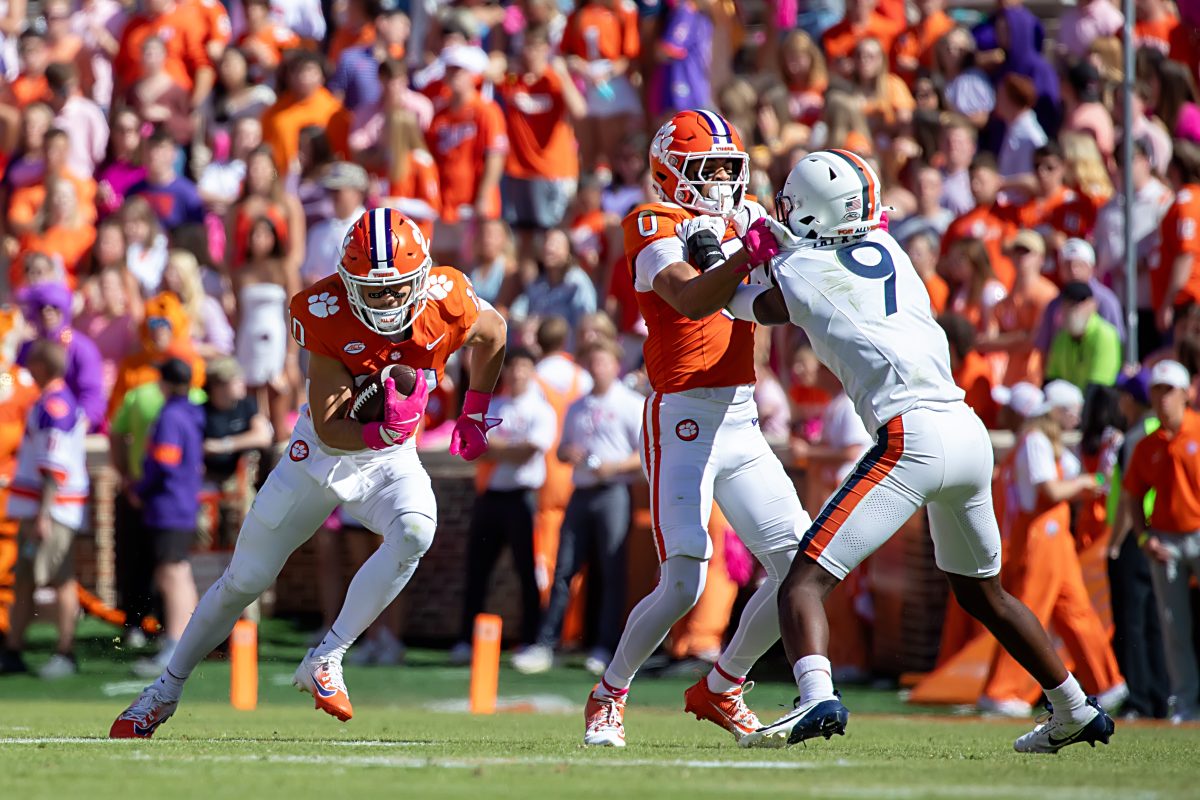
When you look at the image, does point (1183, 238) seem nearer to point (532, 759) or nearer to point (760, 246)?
point (760, 246)

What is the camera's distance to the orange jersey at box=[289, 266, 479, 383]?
741 cm

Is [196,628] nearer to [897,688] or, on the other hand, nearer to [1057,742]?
[1057,742]

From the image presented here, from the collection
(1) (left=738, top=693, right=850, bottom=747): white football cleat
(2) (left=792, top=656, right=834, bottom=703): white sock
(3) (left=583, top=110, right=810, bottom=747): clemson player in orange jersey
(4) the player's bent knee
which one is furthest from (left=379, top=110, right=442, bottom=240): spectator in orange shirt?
(1) (left=738, top=693, right=850, bottom=747): white football cleat

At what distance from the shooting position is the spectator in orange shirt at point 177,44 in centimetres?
1661

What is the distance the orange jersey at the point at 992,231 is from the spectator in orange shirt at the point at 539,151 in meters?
3.31

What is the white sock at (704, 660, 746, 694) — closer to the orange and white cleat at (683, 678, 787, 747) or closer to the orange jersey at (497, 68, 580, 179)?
the orange and white cleat at (683, 678, 787, 747)

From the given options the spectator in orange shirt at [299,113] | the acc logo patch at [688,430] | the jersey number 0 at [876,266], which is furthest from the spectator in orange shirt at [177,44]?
the jersey number 0 at [876,266]

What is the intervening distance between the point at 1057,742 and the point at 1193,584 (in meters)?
4.56

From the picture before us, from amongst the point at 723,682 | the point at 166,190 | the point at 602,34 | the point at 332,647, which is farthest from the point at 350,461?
the point at 602,34

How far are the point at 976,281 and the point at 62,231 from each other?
24.2 feet

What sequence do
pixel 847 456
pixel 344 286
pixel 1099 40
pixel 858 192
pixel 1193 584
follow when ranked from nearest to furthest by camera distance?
pixel 858 192 → pixel 344 286 → pixel 1193 584 → pixel 847 456 → pixel 1099 40

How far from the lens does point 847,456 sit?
39.6ft

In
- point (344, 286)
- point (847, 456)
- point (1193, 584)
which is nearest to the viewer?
point (344, 286)

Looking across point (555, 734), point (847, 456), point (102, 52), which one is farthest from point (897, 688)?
point (102, 52)
